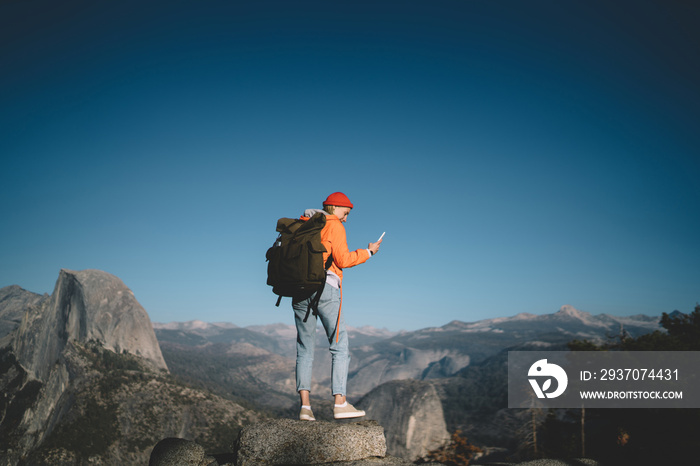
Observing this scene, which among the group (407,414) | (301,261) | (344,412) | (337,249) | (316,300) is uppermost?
(337,249)

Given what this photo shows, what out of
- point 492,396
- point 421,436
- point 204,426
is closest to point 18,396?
point 204,426

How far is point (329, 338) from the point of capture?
6484 millimetres

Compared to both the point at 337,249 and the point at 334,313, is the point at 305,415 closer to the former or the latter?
the point at 334,313

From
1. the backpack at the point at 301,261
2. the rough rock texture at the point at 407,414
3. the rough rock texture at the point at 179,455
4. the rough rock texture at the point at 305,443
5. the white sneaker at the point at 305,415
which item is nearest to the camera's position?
the rough rock texture at the point at 305,443

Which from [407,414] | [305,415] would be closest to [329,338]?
[305,415]

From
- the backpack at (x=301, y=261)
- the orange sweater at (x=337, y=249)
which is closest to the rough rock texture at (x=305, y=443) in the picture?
the backpack at (x=301, y=261)

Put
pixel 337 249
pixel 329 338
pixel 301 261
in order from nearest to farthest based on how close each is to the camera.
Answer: pixel 301 261 → pixel 337 249 → pixel 329 338

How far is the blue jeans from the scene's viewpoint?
249 inches

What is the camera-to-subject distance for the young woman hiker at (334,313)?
626 cm

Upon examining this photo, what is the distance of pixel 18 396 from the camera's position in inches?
7052

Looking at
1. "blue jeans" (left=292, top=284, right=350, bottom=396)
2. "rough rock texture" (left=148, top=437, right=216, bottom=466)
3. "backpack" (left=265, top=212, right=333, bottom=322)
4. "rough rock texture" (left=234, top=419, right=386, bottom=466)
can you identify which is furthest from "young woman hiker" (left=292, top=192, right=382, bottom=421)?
"rough rock texture" (left=148, top=437, right=216, bottom=466)

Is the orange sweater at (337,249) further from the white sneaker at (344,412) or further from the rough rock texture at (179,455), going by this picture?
the rough rock texture at (179,455)

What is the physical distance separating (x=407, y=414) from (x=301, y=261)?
104m

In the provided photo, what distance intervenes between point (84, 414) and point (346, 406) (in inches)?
5324
